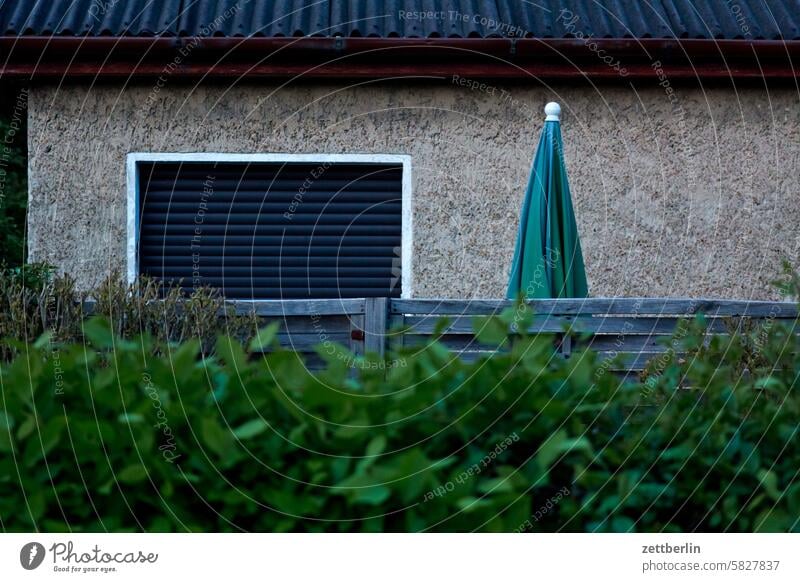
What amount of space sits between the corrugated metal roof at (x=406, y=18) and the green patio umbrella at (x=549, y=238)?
1501 mm

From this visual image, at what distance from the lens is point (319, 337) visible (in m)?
5.52

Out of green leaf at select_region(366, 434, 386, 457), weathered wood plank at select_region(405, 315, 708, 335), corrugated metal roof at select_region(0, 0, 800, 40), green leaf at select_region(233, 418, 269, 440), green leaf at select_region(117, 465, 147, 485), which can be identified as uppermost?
corrugated metal roof at select_region(0, 0, 800, 40)

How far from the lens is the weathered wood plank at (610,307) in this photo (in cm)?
539

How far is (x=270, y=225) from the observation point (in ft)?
26.0

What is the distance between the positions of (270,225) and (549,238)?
2655mm

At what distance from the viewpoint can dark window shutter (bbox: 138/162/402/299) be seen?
7.86 meters

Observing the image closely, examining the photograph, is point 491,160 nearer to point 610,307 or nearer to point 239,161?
point 239,161

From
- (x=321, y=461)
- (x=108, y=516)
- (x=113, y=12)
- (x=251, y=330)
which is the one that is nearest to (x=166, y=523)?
(x=108, y=516)

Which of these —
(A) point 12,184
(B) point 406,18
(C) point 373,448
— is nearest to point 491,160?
(B) point 406,18

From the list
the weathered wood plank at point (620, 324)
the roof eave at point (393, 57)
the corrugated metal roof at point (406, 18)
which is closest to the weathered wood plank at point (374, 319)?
the weathered wood plank at point (620, 324)

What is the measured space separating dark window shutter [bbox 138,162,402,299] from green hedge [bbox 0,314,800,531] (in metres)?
6.06

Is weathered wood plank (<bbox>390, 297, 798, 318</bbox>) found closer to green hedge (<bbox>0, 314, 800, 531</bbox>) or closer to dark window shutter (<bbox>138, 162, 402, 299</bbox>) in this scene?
dark window shutter (<bbox>138, 162, 402, 299</bbox>)

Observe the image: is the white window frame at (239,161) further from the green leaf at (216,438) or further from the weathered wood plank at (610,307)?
the green leaf at (216,438)

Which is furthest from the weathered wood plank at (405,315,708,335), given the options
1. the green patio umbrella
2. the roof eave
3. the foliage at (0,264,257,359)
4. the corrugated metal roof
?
the corrugated metal roof
